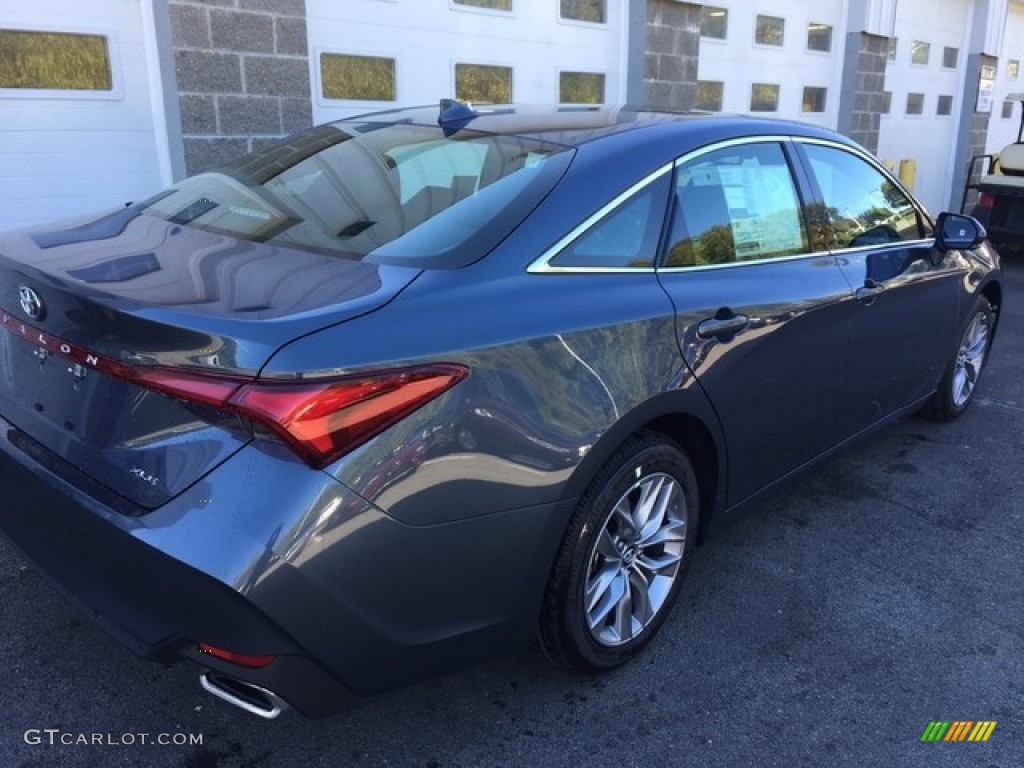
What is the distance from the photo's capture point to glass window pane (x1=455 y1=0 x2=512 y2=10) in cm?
702

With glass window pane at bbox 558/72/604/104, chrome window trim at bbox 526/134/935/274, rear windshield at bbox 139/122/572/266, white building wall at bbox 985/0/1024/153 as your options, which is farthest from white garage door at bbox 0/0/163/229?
white building wall at bbox 985/0/1024/153

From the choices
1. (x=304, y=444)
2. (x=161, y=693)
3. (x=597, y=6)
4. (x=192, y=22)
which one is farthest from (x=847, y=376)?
(x=597, y=6)

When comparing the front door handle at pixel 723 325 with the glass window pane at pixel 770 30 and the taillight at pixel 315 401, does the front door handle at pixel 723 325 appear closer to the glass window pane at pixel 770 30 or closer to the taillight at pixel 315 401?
the taillight at pixel 315 401

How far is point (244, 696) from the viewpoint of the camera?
75.4 inches

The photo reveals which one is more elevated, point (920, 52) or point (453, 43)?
point (920, 52)

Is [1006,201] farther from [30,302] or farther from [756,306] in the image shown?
[30,302]

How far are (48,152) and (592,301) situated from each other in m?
4.26

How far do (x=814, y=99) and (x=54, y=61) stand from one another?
9.24 metres

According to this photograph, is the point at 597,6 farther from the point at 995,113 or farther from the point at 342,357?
the point at 995,113

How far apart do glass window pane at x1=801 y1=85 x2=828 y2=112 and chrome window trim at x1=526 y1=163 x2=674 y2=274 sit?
9.54m

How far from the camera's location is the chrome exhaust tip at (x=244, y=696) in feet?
6.22

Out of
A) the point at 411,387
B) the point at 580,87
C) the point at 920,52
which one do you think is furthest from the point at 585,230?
the point at 920,52

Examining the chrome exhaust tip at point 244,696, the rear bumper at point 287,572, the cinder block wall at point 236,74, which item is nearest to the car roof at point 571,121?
the rear bumper at point 287,572

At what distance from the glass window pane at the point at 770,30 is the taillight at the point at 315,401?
9.63 metres
